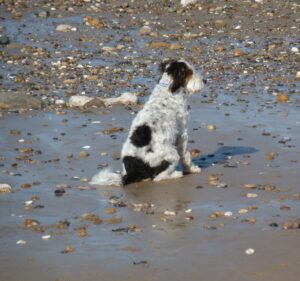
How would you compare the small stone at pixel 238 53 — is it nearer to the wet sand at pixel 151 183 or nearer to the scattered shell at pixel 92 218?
the wet sand at pixel 151 183

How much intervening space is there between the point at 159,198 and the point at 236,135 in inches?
107

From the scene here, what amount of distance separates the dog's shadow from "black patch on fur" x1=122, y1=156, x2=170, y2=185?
69 centimetres

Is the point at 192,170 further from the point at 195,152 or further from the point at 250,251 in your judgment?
the point at 250,251

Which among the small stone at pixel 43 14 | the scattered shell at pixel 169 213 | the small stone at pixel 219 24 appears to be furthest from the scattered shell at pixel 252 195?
the small stone at pixel 43 14

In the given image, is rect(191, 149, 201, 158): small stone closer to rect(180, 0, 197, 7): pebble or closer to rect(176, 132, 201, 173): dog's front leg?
rect(176, 132, 201, 173): dog's front leg

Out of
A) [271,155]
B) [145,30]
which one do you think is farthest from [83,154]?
[145,30]

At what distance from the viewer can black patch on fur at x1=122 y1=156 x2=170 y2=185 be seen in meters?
8.77

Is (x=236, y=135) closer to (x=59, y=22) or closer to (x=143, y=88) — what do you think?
(x=143, y=88)

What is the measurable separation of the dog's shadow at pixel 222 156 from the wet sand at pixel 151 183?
0.04 ft

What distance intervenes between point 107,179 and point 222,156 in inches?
62.9

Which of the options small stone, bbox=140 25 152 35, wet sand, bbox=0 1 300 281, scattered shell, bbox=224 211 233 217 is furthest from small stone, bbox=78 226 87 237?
small stone, bbox=140 25 152 35

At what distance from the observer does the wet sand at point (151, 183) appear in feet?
21.0

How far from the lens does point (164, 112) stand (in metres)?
9.09

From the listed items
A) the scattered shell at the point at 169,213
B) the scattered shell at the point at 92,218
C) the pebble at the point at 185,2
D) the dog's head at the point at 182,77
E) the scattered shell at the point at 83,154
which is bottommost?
the scattered shell at the point at 83,154
